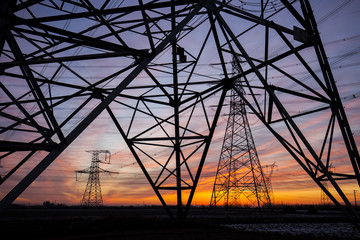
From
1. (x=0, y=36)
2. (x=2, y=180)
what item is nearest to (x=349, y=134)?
(x=0, y=36)

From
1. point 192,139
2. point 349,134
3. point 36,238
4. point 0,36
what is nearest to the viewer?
point 0,36

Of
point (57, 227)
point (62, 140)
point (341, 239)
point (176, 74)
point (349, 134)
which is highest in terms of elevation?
point (176, 74)

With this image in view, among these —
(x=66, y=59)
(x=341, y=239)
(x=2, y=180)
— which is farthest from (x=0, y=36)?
(x=341, y=239)

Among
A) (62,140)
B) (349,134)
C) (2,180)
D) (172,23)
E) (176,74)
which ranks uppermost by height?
(172,23)

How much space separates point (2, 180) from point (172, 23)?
10229mm

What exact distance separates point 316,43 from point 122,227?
9983 mm

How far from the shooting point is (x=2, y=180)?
966 cm

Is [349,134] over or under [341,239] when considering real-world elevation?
over

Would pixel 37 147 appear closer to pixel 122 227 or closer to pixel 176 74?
pixel 122 227

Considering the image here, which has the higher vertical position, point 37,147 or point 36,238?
point 37,147

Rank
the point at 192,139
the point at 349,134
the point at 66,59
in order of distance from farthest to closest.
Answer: the point at 192,139, the point at 349,134, the point at 66,59

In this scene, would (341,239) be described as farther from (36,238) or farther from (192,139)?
(36,238)

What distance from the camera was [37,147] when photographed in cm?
712

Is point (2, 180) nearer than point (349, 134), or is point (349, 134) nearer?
point (2, 180)
